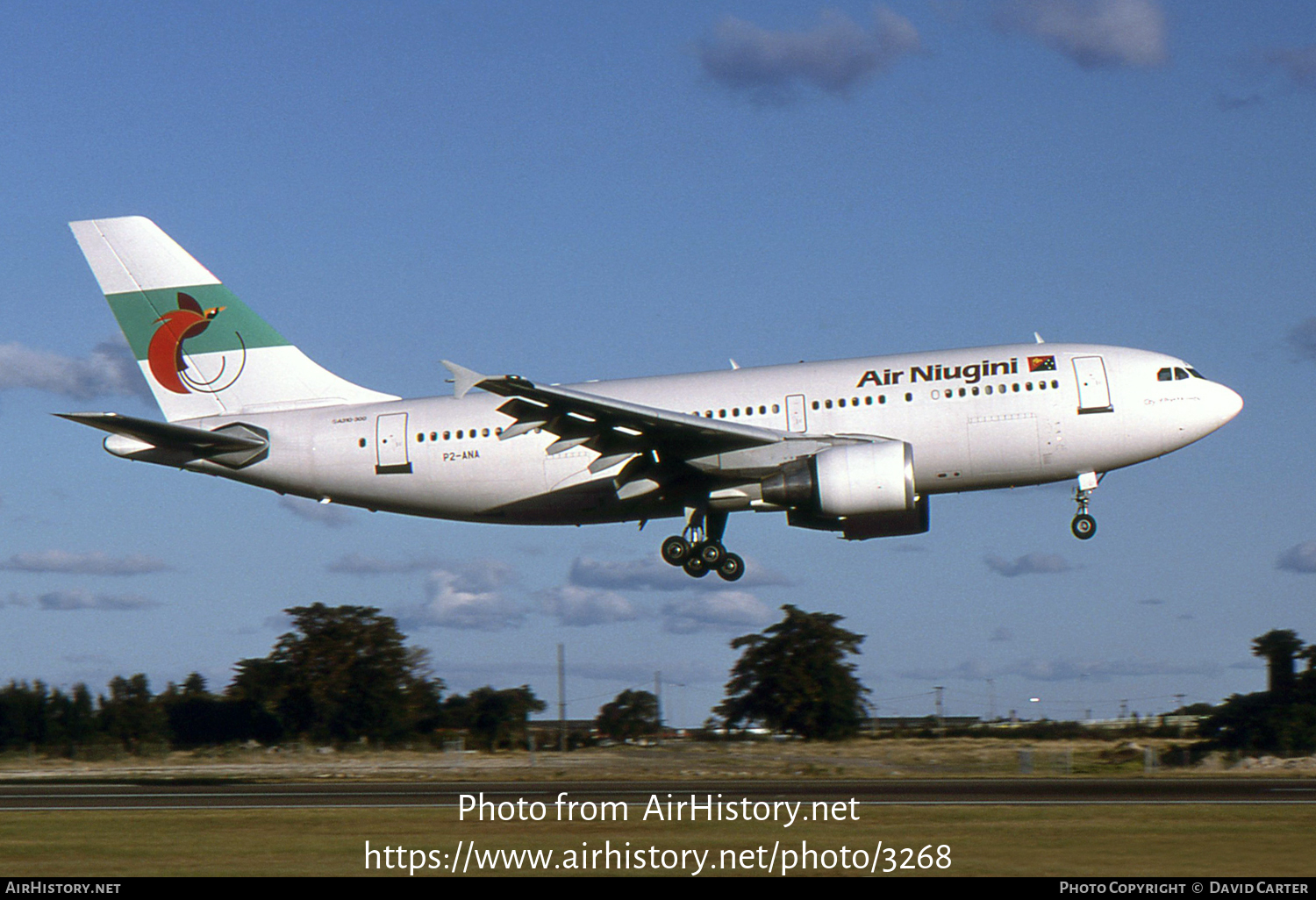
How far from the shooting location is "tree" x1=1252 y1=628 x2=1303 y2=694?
156 feet

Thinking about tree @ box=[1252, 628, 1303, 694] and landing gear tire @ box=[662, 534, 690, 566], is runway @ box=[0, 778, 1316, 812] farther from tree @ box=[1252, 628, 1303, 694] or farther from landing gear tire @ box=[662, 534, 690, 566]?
tree @ box=[1252, 628, 1303, 694]

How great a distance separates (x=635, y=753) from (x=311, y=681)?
22.2m

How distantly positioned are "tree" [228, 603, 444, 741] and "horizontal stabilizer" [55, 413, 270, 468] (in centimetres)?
2385

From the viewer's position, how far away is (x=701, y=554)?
30656 millimetres

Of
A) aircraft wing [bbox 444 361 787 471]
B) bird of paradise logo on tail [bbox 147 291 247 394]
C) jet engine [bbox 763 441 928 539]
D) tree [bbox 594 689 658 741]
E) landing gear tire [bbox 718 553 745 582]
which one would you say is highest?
bird of paradise logo on tail [bbox 147 291 247 394]

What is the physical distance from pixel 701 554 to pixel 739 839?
42.2 feet

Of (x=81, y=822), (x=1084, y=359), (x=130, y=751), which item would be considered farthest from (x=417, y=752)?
(x=1084, y=359)

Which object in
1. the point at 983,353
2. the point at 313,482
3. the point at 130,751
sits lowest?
the point at 130,751

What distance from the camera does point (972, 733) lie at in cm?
4319

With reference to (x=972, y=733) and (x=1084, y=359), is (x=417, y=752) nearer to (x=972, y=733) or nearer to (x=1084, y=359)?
(x=972, y=733)

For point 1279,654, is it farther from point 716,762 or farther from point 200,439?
point 200,439

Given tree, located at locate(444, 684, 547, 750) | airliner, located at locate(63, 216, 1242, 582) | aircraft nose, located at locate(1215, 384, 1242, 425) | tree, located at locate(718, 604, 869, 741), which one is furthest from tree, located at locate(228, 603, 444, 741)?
aircraft nose, located at locate(1215, 384, 1242, 425)

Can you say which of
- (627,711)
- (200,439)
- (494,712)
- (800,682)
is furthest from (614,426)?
(627,711)

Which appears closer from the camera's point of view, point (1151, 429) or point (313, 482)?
point (1151, 429)
